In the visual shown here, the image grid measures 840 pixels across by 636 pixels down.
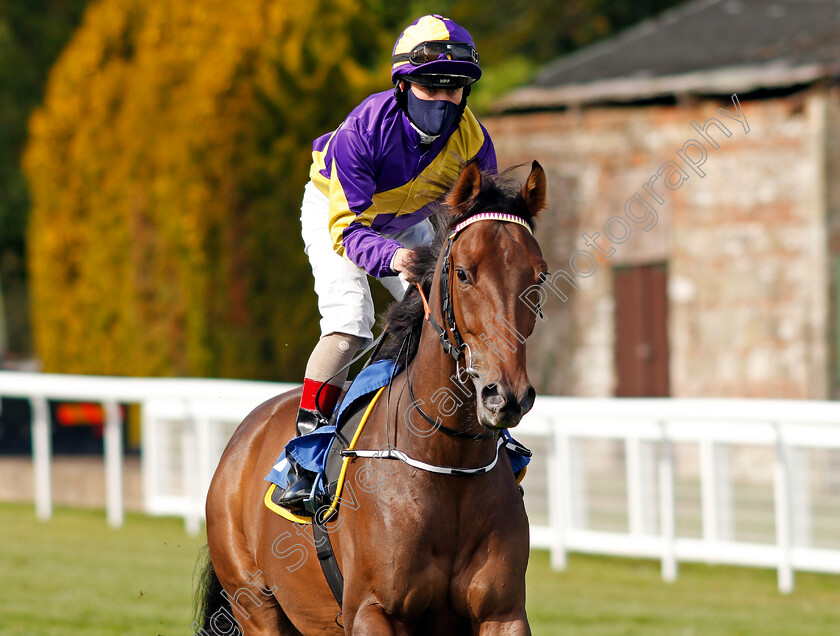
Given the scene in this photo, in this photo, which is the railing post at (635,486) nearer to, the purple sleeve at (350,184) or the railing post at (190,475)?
the railing post at (190,475)

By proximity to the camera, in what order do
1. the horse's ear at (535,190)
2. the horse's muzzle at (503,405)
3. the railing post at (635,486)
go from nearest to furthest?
the horse's muzzle at (503,405), the horse's ear at (535,190), the railing post at (635,486)

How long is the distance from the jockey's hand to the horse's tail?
169 cm

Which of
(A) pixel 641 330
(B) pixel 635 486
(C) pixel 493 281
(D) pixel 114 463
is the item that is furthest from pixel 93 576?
(A) pixel 641 330

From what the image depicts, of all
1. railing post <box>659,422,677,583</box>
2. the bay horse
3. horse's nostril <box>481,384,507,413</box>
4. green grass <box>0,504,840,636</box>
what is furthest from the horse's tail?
railing post <box>659,422,677,583</box>

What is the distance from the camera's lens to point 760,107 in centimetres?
1274

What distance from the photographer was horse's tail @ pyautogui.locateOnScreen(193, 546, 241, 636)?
4648 mm

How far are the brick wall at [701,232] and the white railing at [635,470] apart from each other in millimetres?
2820

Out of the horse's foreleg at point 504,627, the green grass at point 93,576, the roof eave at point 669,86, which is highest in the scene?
the roof eave at point 669,86

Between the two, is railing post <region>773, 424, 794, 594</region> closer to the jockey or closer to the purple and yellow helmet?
the jockey

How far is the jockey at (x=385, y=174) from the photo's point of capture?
3.76m

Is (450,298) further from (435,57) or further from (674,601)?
(674,601)

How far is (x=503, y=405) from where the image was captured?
9.97ft

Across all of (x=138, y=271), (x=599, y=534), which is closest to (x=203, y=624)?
(x=599, y=534)

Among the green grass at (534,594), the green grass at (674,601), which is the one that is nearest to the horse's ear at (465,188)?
the green grass at (534,594)
